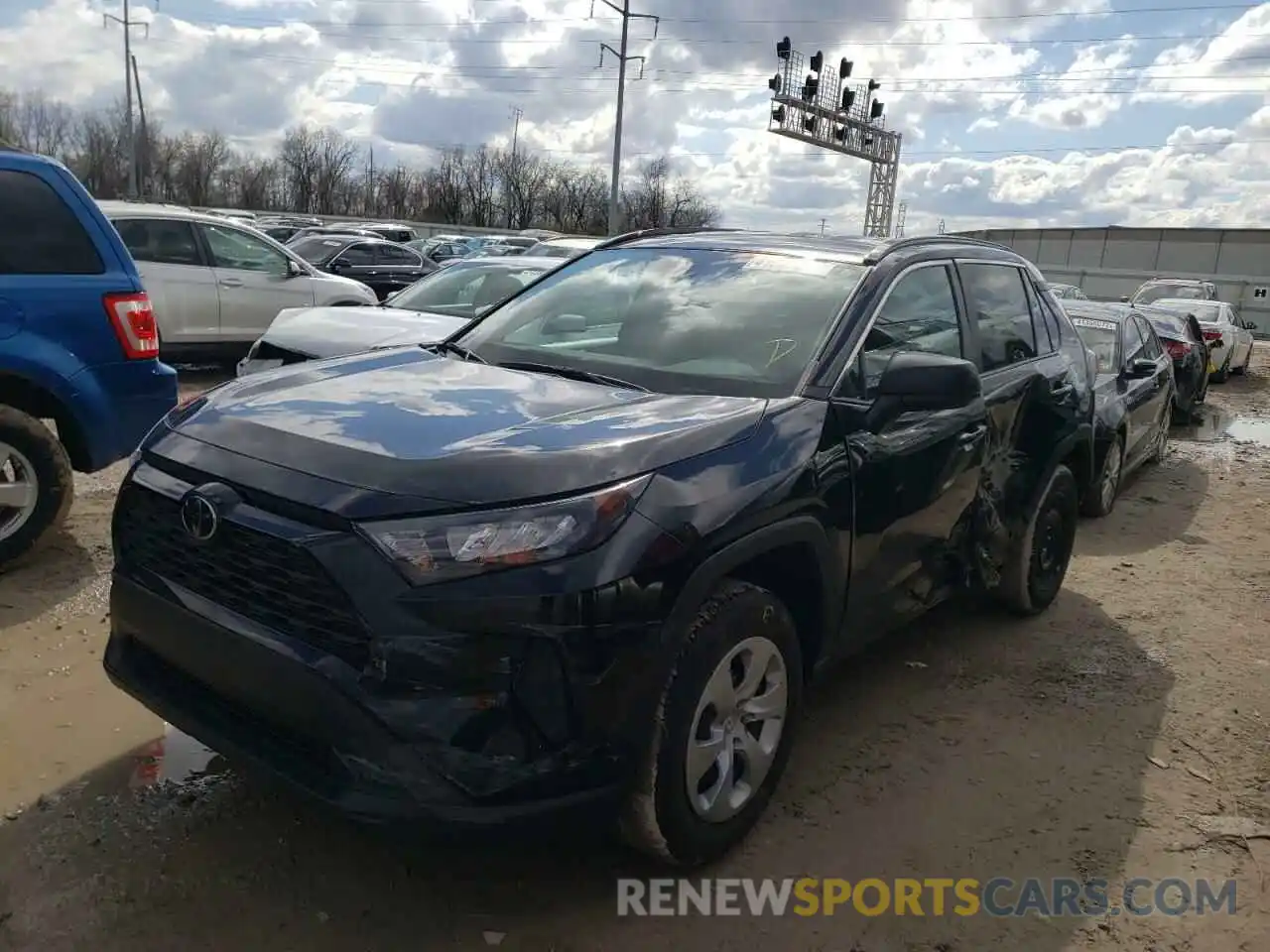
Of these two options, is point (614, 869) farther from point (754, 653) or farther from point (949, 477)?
point (949, 477)

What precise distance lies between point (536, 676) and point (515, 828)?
35 centimetres

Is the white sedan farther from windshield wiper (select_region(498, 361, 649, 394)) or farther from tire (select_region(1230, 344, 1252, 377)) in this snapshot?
windshield wiper (select_region(498, 361, 649, 394))

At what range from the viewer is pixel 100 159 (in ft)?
245

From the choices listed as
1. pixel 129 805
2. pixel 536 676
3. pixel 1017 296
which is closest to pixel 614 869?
pixel 536 676

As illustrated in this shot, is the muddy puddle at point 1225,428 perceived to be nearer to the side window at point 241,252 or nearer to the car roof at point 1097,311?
the car roof at point 1097,311

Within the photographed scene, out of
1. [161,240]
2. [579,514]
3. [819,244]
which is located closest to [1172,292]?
[161,240]

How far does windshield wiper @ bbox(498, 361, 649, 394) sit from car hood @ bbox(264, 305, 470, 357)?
342cm

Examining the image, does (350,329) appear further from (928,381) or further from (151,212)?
(928,381)

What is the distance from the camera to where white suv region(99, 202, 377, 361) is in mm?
9891

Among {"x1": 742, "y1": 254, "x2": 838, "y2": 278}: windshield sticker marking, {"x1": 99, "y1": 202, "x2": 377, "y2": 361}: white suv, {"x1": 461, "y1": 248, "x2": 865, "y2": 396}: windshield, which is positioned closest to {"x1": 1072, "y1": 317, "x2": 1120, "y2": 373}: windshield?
{"x1": 742, "y1": 254, "x2": 838, "y2": 278}: windshield sticker marking

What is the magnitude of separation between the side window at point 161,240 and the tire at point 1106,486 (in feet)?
28.4

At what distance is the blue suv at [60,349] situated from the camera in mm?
4641

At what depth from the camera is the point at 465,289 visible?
28.3 ft

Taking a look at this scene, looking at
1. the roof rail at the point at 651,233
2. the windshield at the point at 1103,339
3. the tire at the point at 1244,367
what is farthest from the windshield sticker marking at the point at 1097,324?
the tire at the point at 1244,367
